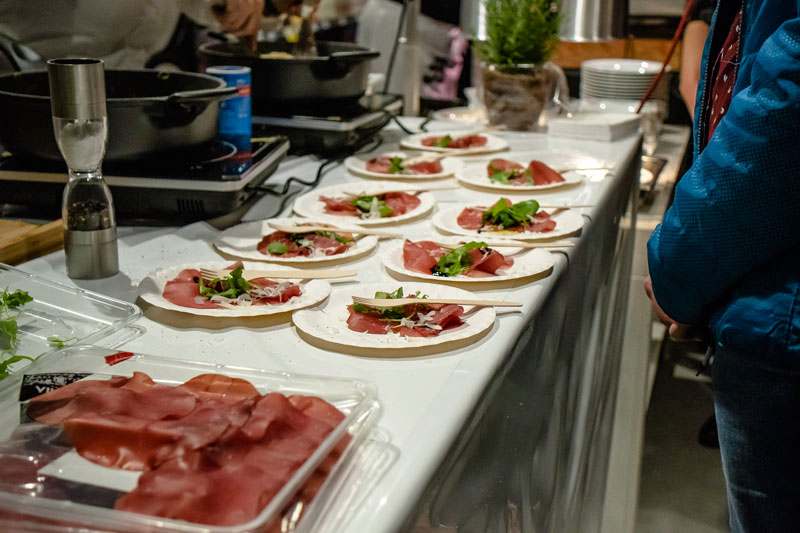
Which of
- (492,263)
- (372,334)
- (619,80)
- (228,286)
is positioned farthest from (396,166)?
(619,80)

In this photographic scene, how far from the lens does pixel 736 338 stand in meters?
1.23

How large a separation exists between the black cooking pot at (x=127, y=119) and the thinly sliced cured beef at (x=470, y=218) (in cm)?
46

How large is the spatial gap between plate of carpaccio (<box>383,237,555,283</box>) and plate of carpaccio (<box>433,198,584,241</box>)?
0.11 metres

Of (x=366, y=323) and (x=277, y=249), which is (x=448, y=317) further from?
(x=277, y=249)

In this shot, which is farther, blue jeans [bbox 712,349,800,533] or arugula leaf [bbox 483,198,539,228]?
arugula leaf [bbox 483,198,539,228]

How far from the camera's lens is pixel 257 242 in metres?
1.48

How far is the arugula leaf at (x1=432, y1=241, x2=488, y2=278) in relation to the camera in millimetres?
1348

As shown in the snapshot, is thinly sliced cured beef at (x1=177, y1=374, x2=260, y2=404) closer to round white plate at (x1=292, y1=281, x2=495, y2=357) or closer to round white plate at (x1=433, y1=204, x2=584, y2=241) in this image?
round white plate at (x1=292, y1=281, x2=495, y2=357)

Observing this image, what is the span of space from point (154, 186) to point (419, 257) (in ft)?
1.66

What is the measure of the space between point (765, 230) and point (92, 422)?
832mm

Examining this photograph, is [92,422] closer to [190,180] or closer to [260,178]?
[190,180]

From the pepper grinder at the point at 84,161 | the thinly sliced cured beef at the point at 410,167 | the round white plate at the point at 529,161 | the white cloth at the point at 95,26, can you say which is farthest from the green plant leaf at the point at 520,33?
the pepper grinder at the point at 84,161

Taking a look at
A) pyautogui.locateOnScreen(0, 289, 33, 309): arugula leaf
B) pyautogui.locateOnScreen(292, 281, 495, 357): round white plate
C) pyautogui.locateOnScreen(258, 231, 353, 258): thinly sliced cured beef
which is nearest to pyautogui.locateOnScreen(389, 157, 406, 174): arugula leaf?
pyautogui.locateOnScreen(258, 231, 353, 258): thinly sliced cured beef

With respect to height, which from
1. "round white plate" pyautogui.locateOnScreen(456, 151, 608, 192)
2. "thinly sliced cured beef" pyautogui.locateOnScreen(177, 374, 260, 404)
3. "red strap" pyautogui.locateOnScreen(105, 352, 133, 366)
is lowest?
"round white plate" pyautogui.locateOnScreen(456, 151, 608, 192)
